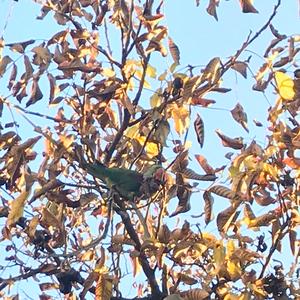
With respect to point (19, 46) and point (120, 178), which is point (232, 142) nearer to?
point (120, 178)

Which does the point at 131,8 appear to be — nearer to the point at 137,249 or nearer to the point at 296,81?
the point at 296,81

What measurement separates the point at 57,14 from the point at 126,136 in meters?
0.47

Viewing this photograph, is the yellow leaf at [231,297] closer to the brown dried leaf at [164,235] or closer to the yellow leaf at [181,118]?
the brown dried leaf at [164,235]

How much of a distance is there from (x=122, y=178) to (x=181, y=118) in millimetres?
235

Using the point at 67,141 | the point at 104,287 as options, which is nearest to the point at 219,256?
the point at 104,287

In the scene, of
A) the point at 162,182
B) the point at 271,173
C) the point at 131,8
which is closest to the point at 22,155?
the point at 162,182

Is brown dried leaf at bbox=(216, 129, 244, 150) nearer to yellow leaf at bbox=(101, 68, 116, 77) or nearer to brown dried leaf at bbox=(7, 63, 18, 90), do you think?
yellow leaf at bbox=(101, 68, 116, 77)

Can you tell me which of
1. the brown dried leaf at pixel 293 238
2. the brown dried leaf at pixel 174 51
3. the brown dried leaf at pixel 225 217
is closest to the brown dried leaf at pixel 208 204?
the brown dried leaf at pixel 225 217

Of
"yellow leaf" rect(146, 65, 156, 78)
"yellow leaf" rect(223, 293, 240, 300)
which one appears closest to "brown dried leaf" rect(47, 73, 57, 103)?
"yellow leaf" rect(146, 65, 156, 78)

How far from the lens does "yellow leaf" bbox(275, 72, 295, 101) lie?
2.00m

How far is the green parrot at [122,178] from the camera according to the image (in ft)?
6.72

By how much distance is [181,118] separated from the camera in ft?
6.93

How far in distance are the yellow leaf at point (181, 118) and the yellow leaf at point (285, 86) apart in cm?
26

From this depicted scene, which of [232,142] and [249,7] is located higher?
[249,7]
